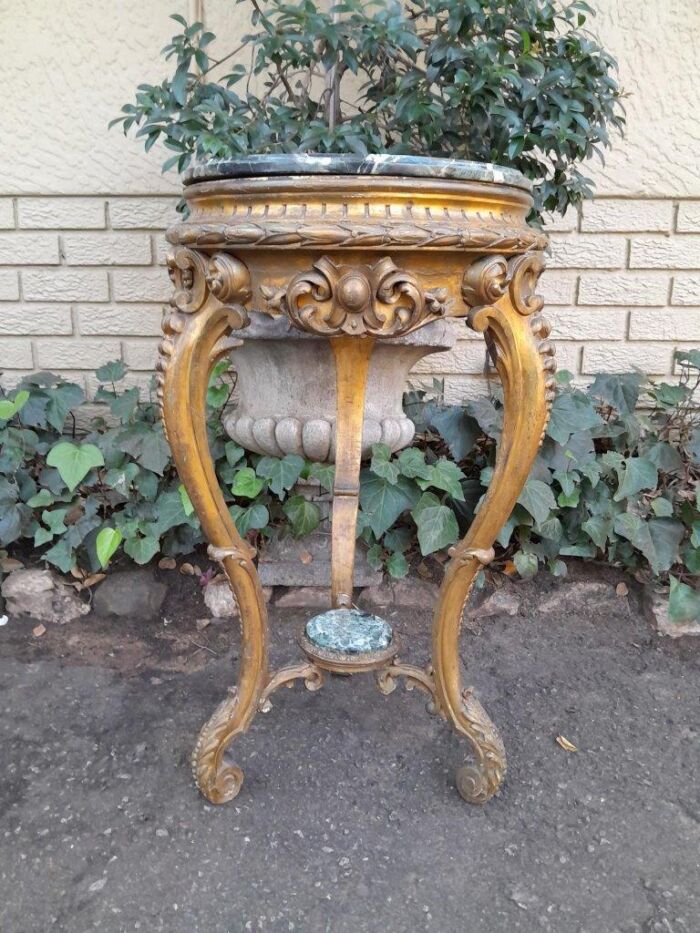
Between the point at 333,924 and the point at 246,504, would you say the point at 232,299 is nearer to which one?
the point at 333,924

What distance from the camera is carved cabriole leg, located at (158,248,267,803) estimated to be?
1.21m

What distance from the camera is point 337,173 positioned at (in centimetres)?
107

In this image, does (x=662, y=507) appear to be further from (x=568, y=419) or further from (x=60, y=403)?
(x=60, y=403)

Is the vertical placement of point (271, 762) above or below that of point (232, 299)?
below

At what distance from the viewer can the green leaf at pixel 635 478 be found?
2203 millimetres

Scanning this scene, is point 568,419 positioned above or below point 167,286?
below

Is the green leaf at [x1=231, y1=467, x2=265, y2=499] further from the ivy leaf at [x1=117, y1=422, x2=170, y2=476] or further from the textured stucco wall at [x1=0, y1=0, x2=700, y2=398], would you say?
the textured stucco wall at [x1=0, y1=0, x2=700, y2=398]

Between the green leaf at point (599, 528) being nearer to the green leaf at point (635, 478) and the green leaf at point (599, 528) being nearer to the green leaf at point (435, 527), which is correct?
the green leaf at point (635, 478)

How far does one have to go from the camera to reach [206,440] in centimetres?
132

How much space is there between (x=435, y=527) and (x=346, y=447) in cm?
60

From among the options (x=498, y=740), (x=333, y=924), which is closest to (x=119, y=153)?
(x=498, y=740)

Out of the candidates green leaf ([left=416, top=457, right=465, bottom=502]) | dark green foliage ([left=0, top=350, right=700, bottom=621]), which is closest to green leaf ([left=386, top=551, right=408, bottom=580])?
dark green foliage ([left=0, top=350, right=700, bottom=621])

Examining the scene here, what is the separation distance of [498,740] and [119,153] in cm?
215

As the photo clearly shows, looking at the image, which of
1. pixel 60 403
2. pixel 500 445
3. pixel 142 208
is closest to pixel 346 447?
pixel 500 445
